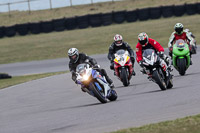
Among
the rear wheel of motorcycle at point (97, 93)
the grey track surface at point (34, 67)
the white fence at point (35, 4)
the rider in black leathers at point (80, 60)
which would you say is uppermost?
the white fence at point (35, 4)

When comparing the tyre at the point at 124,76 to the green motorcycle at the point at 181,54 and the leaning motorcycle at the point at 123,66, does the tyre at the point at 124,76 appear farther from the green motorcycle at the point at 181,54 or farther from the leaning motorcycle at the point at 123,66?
the green motorcycle at the point at 181,54

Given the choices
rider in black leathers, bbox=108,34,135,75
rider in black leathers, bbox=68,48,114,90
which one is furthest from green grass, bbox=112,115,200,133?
rider in black leathers, bbox=108,34,135,75

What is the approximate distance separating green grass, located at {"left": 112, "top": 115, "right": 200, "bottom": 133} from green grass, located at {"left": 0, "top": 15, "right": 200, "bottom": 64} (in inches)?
947

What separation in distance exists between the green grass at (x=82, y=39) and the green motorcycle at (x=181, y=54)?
16.2m

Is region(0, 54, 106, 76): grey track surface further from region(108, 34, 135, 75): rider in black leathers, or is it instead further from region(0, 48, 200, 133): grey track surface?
region(108, 34, 135, 75): rider in black leathers

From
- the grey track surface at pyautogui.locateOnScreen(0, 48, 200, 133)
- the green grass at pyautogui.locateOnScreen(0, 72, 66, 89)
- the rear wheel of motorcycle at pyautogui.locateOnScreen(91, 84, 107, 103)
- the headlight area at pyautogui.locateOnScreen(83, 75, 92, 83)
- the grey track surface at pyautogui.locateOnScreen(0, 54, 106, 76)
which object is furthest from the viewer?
Result: the grey track surface at pyautogui.locateOnScreen(0, 54, 106, 76)

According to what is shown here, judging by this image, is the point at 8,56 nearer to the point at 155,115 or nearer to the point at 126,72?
the point at 126,72

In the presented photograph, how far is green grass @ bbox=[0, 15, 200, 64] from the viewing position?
3406 centimetres

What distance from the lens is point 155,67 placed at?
12.2 m

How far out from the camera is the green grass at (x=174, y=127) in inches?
278

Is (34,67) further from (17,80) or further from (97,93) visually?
(97,93)

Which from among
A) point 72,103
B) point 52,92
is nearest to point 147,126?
point 72,103

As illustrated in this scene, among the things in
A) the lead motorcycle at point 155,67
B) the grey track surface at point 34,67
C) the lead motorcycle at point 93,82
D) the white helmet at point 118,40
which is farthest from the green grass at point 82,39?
the lead motorcycle at point 93,82

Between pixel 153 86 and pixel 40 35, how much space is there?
28837 millimetres
